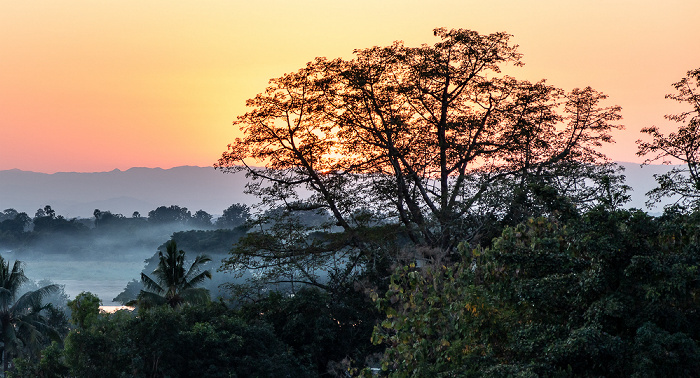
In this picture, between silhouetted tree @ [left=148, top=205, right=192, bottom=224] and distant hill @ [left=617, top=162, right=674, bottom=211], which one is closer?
distant hill @ [left=617, top=162, right=674, bottom=211]

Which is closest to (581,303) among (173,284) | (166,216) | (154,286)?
(173,284)

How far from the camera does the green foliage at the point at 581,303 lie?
323 inches

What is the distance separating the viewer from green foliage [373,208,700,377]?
8211 mm

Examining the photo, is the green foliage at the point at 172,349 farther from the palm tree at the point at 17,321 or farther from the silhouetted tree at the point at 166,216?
the silhouetted tree at the point at 166,216

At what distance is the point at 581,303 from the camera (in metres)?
8.94

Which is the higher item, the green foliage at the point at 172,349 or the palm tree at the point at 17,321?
the palm tree at the point at 17,321

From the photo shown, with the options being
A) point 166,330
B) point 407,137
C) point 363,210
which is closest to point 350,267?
point 363,210

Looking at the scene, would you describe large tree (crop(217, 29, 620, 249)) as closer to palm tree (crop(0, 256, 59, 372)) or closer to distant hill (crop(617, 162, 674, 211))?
distant hill (crop(617, 162, 674, 211))

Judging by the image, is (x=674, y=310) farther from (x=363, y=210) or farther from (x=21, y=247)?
(x=21, y=247)

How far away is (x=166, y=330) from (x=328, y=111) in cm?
1049

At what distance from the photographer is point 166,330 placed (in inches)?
882

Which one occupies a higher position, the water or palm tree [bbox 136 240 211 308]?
the water

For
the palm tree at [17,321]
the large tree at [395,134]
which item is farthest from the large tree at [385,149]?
the palm tree at [17,321]

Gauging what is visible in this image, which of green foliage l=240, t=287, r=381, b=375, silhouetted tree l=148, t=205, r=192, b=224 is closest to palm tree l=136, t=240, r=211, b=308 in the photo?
green foliage l=240, t=287, r=381, b=375
